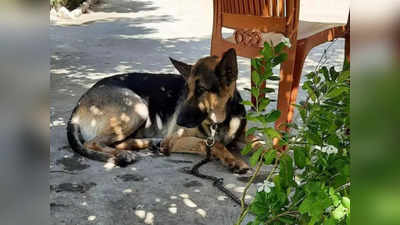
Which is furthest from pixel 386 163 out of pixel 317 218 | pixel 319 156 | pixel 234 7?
pixel 234 7

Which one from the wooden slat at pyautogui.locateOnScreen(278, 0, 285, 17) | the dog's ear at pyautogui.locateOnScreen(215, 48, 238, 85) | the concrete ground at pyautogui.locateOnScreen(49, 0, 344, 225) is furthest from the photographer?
the wooden slat at pyautogui.locateOnScreen(278, 0, 285, 17)

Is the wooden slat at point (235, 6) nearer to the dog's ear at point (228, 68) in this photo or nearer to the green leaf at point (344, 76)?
the dog's ear at point (228, 68)

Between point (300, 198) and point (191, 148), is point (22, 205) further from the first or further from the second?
point (191, 148)

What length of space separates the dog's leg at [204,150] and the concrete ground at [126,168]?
0.07 m

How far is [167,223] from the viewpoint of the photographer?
3193mm

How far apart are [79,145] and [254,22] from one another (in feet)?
5.82

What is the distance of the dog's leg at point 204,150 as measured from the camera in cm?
412

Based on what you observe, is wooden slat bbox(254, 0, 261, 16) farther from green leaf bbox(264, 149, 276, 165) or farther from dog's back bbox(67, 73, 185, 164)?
green leaf bbox(264, 149, 276, 165)

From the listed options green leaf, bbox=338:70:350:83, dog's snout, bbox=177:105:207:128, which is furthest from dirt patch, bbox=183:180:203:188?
green leaf, bbox=338:70:350:83

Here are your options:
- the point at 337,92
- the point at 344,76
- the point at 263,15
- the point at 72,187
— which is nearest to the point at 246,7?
the point at 263,15

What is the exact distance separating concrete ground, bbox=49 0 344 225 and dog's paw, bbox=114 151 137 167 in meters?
0.07

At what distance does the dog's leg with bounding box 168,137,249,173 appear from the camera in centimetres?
412

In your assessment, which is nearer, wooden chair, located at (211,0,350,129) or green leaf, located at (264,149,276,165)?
green leaf, located at (264,149,276,165)

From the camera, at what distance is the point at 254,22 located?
164 inches
